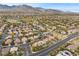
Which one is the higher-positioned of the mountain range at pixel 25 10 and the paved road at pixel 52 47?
the mountain range at pixel 25 10

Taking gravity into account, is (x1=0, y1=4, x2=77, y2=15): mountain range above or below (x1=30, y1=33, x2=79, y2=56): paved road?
above

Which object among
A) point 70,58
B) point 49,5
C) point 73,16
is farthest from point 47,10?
point 70,58

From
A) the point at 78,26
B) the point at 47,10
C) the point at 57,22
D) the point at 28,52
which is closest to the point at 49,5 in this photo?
the point at 47,10

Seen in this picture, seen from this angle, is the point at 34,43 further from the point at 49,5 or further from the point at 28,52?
the point at 49,5

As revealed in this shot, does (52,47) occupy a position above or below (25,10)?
below

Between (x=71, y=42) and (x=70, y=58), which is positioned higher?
(x=71, y=42)

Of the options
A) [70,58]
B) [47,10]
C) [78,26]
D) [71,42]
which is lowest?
[70,58]

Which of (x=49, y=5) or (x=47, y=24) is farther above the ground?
(x=49, y=5)

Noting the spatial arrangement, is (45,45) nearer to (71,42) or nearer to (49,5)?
(71,42)
